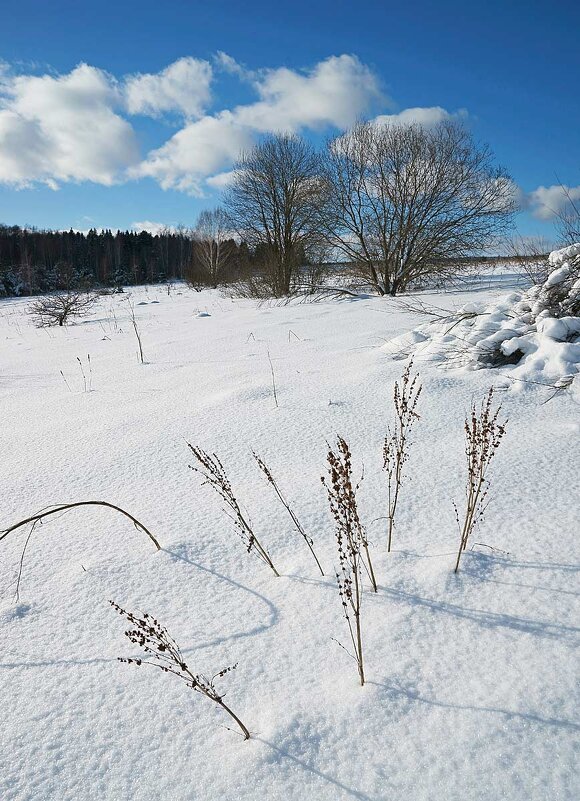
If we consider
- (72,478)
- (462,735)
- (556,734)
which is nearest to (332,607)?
(462,735)

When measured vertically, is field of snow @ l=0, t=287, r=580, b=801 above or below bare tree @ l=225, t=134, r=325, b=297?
below

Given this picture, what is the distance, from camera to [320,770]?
984 mm

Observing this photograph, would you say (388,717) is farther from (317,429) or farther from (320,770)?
(317,429)

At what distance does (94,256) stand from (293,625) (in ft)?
208

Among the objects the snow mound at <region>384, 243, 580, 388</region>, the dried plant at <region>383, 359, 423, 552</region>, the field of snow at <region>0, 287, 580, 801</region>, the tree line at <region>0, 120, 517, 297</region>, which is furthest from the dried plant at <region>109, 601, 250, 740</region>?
the tree line at <region>0, 120, 517, 297</region>

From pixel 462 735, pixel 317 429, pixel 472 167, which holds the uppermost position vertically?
pixel 472 167

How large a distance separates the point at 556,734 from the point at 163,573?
49.5 inches

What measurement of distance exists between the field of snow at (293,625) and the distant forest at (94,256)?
142ft

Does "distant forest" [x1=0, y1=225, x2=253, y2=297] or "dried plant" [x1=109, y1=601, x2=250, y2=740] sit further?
"distant forest" [x1=0, y1=225, x2=253, y2=297]

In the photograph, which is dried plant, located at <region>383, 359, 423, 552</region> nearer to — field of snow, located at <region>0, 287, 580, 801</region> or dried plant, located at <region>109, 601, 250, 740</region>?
field of snow, located at <region>0, 287, 580, 801</region>

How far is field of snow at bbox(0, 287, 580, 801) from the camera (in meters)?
0.99

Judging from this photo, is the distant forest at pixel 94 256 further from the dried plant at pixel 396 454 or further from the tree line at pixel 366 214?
the dried plant at pixel 396 454

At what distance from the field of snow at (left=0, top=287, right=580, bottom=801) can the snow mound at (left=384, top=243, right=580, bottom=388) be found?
0.38m

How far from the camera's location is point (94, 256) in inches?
2233
